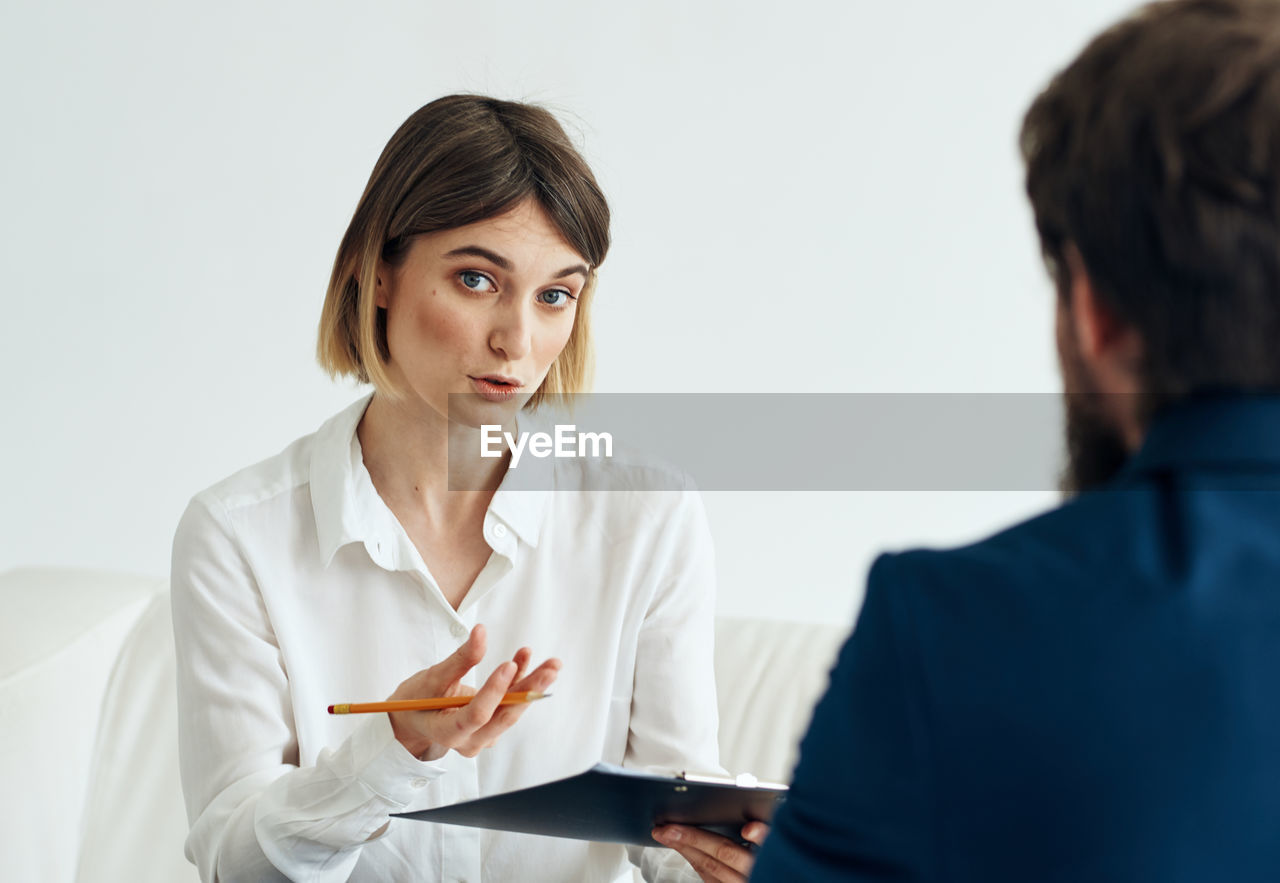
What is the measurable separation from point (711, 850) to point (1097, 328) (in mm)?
731

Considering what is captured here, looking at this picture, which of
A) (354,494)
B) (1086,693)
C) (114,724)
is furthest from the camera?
(114,724)

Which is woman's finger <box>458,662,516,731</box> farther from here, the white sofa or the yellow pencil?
the white sofa

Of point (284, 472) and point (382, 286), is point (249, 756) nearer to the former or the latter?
point (284, 472)

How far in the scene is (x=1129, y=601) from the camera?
565 mm

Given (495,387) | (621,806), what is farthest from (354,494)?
(621,806)

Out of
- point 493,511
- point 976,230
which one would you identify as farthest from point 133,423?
point 976,230

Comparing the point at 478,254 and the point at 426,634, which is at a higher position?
the point at 478,254

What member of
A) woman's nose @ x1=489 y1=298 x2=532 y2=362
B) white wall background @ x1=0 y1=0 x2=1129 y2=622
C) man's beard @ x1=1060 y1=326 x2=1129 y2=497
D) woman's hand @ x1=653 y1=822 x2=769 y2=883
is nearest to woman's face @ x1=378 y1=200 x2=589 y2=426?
woman's nose @ x1=489 y1=298 x2=532 y2=362

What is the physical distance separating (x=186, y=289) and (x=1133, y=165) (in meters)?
2.64

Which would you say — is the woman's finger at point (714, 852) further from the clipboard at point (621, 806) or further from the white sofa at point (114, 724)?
the white sofa at point (114, 724)

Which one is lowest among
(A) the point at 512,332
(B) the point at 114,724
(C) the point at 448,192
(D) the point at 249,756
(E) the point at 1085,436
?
(B) the point at 114,724

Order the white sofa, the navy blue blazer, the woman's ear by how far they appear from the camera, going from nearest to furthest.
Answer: the navy blue blazer, the woman's ear, the white sofa

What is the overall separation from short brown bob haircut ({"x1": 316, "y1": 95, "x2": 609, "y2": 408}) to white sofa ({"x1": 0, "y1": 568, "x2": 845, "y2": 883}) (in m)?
0.69

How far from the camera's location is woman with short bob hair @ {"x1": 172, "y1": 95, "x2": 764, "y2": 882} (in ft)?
4.69
